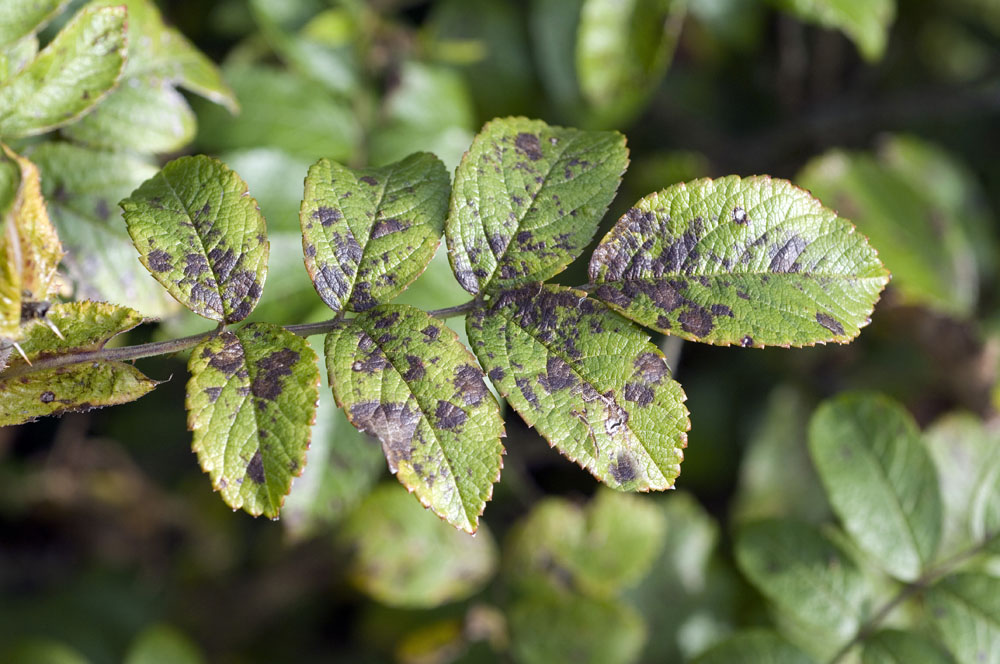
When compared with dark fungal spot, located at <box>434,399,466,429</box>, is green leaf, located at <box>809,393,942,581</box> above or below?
below

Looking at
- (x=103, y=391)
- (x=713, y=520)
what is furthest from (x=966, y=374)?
(x=103, y=391)

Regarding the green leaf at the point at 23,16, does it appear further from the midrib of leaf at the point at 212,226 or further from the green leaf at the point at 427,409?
the green leaf at the point at 427,409

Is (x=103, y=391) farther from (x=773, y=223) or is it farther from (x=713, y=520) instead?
(x=713, y=520)

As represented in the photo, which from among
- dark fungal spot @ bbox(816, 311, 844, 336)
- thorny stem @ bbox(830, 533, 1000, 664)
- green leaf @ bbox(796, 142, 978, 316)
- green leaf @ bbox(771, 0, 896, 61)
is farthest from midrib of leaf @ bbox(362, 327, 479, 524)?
green leaf @ bbox(796, 142, 978, 316)

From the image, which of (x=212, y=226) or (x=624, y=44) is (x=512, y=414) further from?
(x=212, y=226)

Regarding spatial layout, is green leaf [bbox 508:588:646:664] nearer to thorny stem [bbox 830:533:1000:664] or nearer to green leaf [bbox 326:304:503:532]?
thorny stem [bbox 830:533:1000:664]
